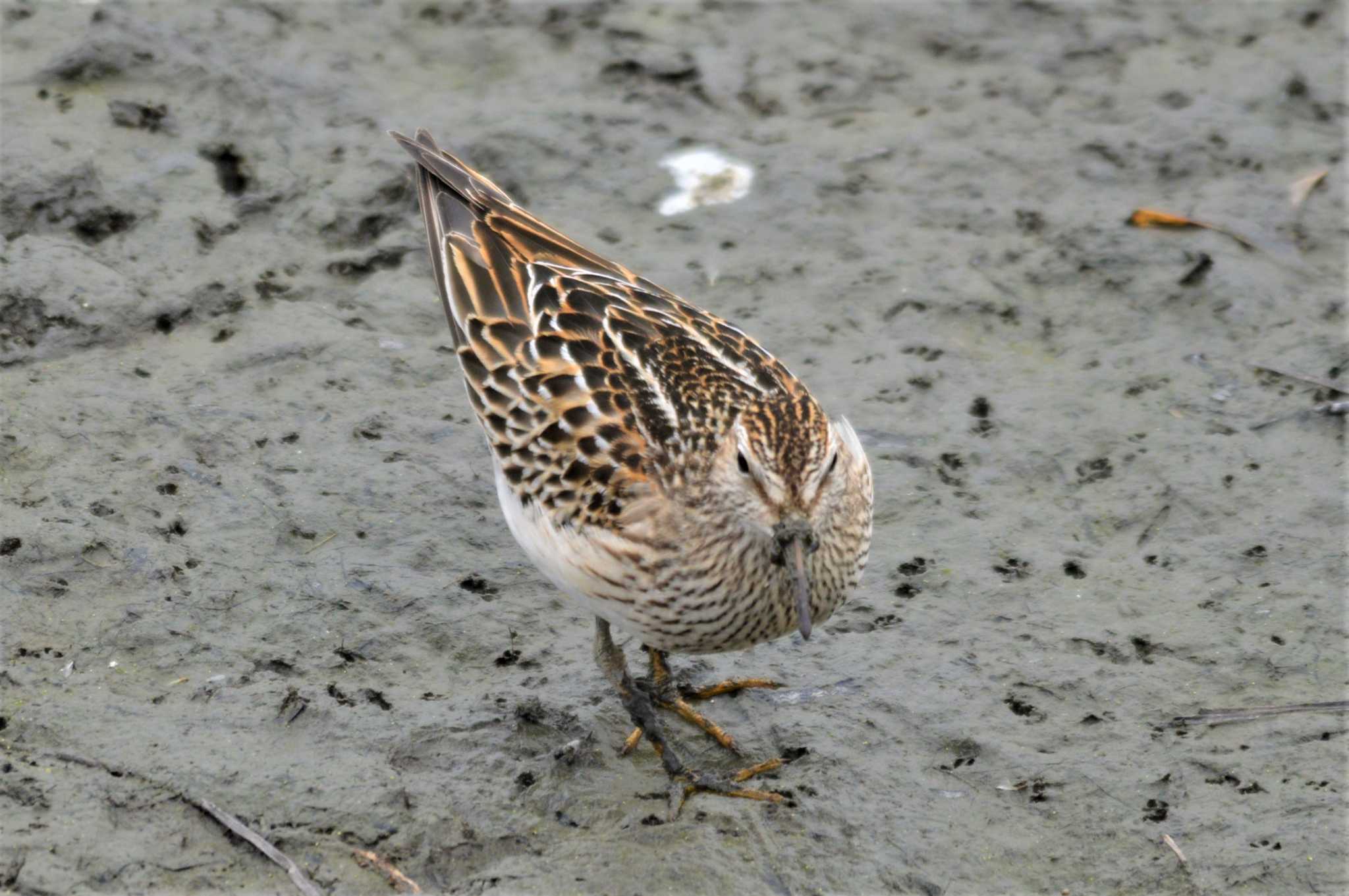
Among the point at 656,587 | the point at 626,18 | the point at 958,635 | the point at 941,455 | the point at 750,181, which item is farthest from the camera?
the point at 626,18

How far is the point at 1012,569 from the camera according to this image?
7137 millimetres

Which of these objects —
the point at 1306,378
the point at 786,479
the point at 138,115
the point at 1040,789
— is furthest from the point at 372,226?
the point at 1306,378

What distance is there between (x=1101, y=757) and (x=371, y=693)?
2.94 meters

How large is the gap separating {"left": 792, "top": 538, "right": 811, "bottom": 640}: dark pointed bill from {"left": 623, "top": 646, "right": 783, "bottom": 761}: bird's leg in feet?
3.53

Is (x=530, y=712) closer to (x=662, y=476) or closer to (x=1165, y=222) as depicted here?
(x=662, y=476)

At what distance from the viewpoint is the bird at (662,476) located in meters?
5.71

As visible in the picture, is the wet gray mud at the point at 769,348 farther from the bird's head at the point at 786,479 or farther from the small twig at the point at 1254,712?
the bird's head at the point at 786,479

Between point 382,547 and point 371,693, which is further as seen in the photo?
point 382,547

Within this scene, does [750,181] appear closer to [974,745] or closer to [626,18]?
[626,18]

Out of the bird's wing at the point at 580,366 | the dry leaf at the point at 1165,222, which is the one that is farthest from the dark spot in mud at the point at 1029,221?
the bird's wing at the point at 580,366

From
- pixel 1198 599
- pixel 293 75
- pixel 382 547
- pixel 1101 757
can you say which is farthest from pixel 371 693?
pixel 293 75

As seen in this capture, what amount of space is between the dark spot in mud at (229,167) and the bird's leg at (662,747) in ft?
13.6

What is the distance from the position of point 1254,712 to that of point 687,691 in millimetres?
2354

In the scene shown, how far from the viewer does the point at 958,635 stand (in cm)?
680
